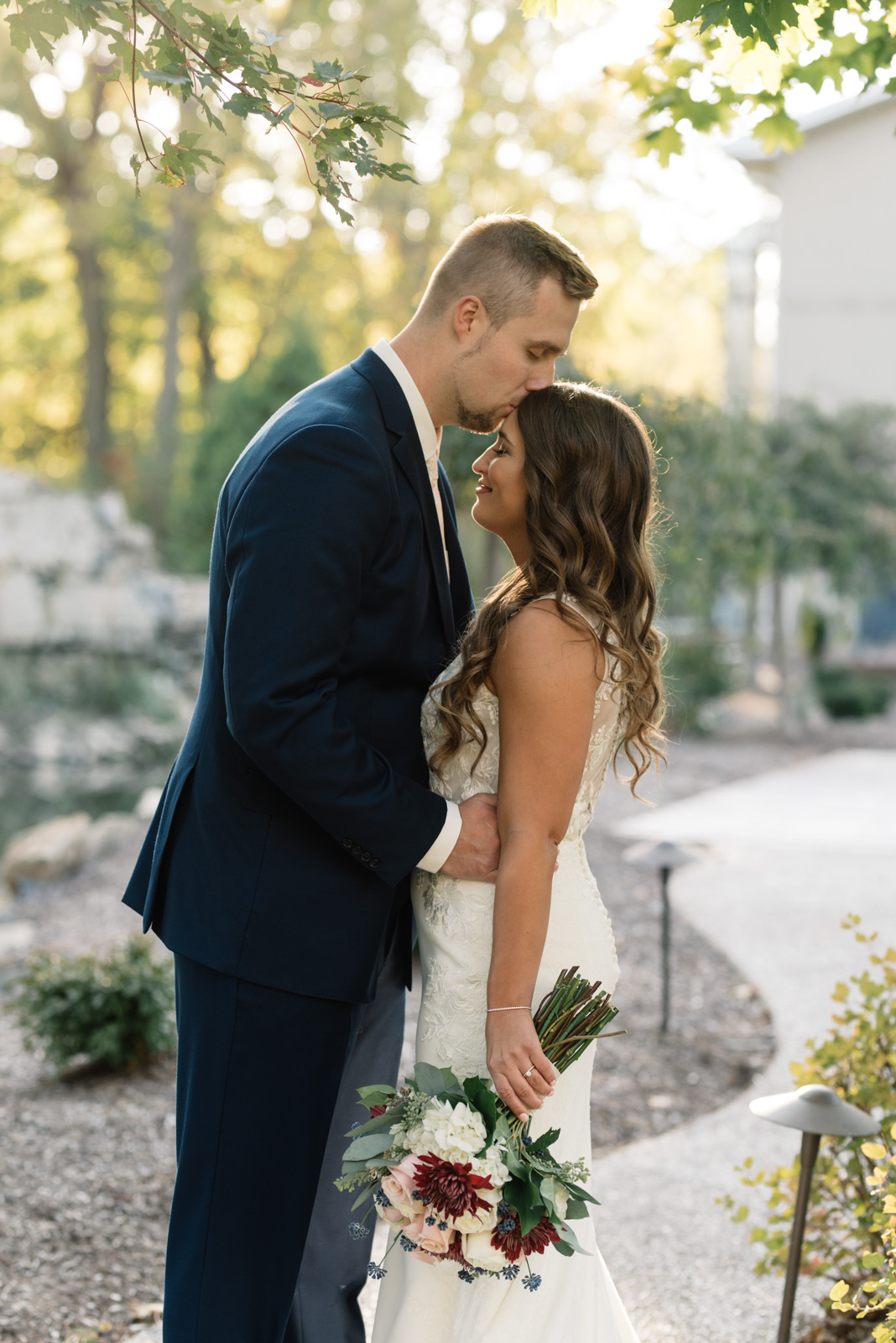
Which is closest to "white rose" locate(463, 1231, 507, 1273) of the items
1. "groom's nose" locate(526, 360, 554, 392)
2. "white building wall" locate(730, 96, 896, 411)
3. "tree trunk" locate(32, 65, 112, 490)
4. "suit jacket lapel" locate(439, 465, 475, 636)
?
"suit jacket lapel" locate(439, 465, 475, 636)

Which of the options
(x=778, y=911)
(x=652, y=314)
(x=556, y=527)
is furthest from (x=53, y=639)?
(x=652, y=314)

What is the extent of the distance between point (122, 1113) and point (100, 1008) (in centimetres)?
41

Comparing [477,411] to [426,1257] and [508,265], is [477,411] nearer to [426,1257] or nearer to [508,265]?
[508,265]

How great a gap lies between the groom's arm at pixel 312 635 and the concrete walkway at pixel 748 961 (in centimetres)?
181

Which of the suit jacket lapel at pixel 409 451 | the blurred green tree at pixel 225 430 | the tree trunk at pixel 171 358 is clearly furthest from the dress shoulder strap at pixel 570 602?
the tree trunk at pixel 171 358

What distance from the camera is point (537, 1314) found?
Result: 232cm

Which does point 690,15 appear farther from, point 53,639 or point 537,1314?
point 53,639

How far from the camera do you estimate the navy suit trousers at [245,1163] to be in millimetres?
A: 2266

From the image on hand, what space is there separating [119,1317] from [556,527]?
235 cm

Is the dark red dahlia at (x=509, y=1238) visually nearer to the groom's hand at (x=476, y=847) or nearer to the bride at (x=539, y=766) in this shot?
the bride at (x=539, y=766)

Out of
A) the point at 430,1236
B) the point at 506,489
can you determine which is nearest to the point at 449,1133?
the point at 430,1236

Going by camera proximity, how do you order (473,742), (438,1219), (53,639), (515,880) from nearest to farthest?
(438,1219) → (515,880) → (473,742) → (53,639)

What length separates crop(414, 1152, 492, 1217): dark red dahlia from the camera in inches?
78.5

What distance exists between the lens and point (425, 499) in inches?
94.1
